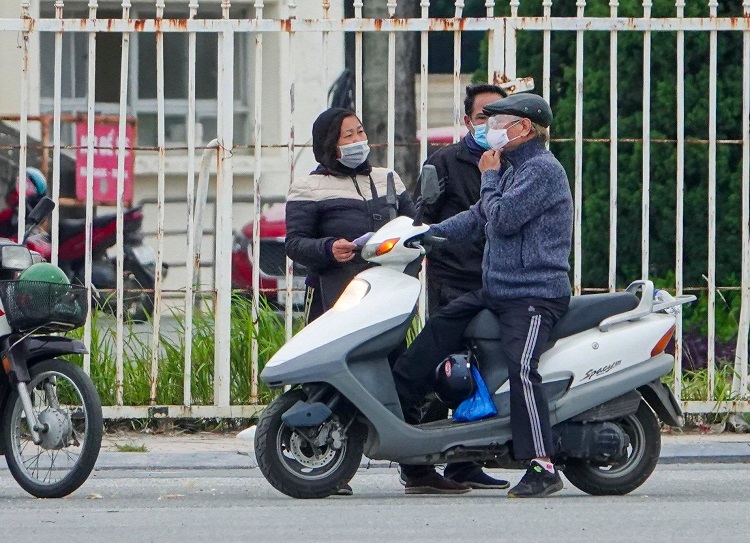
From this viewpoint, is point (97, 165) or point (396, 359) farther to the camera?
point (97, 165)

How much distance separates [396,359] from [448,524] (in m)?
1.13

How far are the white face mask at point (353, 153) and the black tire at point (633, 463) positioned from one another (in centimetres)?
146

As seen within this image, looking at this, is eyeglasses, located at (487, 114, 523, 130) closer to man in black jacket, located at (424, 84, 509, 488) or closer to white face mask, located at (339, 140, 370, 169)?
man in black jacket, located at (424, 84, 509, 488)

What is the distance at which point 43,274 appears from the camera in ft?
21.5

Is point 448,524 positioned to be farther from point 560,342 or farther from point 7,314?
point 7,314

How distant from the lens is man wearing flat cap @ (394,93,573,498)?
6410mm

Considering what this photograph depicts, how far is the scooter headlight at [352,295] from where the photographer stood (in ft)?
21.2

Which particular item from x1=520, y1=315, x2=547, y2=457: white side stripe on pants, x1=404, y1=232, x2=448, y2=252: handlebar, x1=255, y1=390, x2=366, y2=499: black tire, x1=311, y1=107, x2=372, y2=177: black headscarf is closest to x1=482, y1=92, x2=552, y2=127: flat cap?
x1=404, y1=232, x2=448, y2=252: handlebar

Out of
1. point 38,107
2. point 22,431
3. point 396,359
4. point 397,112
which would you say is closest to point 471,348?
point 396,359

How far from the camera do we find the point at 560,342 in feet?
Result: 21.6

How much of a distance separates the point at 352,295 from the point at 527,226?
71 cm

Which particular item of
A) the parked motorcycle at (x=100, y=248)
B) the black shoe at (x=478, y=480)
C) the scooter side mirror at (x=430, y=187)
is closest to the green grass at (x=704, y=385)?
the black shoe at (x=478, y=480)

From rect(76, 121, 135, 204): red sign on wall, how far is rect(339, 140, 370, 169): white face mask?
190cm

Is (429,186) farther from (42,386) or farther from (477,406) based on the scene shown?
(42,386)
